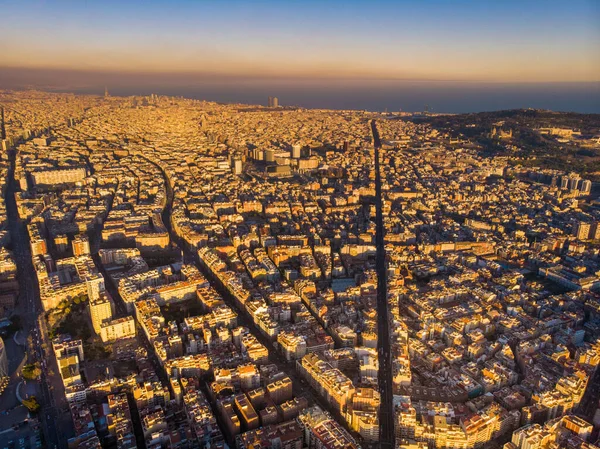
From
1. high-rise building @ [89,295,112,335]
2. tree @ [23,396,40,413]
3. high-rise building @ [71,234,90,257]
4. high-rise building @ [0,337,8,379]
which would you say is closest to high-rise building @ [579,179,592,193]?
high-rise building @ [89,295,112,335]

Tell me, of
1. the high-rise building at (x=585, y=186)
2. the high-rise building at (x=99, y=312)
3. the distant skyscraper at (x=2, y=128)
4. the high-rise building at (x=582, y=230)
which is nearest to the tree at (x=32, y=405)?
the high-rise building at (x=99, y=312)

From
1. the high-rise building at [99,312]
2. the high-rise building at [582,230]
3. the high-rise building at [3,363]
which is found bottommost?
the high-rise building at [3,363]

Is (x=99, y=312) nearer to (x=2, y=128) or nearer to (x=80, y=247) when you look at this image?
(x=80, y=247)

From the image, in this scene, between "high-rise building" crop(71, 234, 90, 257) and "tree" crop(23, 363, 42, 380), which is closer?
"tree" crop(23, 363, 42, 380)

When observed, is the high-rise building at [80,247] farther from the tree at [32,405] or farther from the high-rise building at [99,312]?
the tree at [32,405]

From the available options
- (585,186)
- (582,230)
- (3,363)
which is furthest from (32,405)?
(585,186)

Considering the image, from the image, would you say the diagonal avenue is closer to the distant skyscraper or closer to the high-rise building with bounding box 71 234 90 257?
the high-rise building with bounding box 71 234 90 257

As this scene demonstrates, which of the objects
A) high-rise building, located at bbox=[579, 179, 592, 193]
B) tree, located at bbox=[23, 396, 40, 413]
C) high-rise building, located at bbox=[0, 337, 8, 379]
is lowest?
tree, located at bbox=[23, 396, 40, 413]

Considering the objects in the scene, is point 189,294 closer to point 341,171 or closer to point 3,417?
point 3,417

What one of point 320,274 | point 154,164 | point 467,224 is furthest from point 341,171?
point 320,274
